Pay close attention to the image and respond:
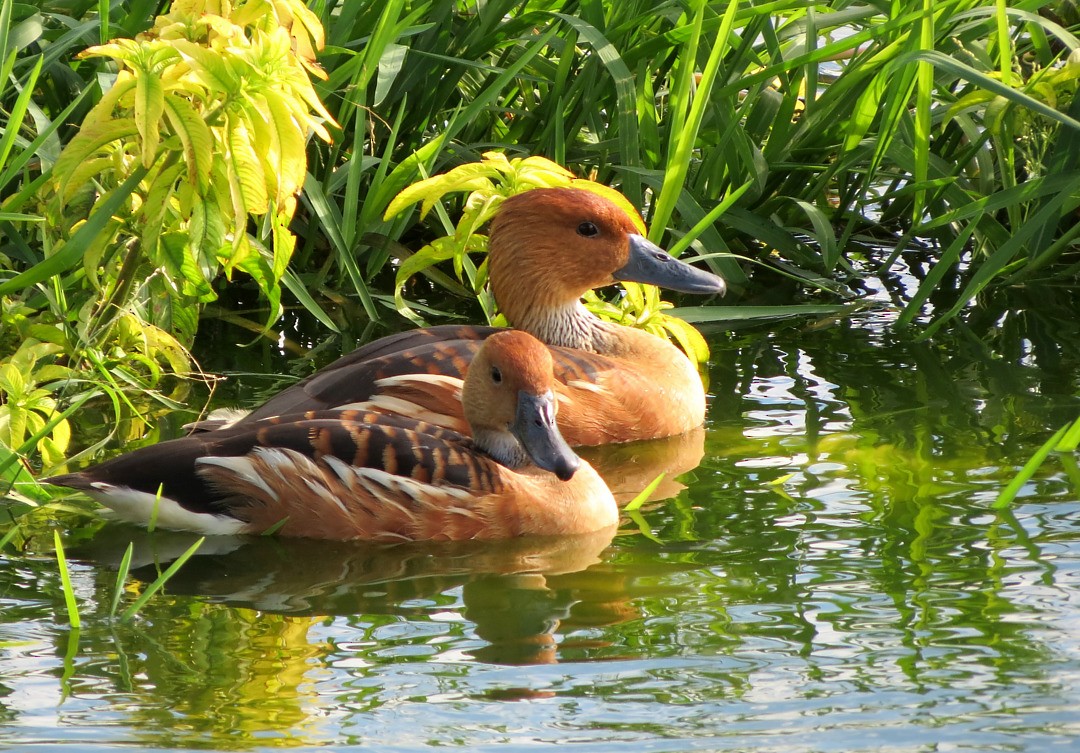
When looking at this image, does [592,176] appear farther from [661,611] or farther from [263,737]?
[263,737]

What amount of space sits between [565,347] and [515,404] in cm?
133

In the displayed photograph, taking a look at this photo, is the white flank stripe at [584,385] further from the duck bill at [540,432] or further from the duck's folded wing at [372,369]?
the duck bill at [540,432]

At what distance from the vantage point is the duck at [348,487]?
5.00m

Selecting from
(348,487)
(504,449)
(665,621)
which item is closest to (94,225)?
(348,487)

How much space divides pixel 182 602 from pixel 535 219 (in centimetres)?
248

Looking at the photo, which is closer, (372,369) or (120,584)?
(120,584)

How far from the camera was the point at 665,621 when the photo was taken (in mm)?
4273

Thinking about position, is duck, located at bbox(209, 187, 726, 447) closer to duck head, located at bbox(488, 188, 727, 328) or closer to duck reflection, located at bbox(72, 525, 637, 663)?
duck head, located at bbox(488, 188, 727, 328)

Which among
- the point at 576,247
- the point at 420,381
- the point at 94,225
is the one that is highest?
the point at 94,225

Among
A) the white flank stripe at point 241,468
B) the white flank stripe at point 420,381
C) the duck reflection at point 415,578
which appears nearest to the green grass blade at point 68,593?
the duck reflection at point 415,578

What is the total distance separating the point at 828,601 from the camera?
437cm

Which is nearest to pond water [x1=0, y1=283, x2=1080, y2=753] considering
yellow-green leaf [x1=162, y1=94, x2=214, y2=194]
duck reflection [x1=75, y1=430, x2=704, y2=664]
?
duck reflection [x1=75, y1=430, x2=704, y2=664]

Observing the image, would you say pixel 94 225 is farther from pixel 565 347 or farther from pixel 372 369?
pixel 565 347

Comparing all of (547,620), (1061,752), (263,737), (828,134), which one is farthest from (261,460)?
(828,134)
